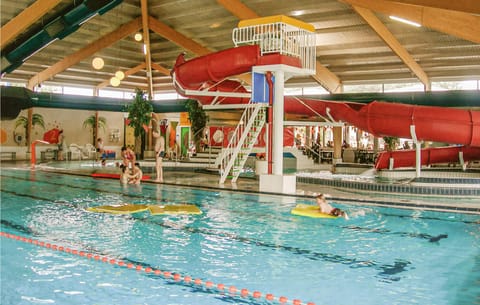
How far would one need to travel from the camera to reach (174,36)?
18328 millimetres

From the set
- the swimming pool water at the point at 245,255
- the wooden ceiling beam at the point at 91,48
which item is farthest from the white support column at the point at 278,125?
the wooden ceiling beam at the point at 91,48

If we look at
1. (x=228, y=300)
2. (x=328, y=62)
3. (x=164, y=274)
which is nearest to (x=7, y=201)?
(x=164, y=274)

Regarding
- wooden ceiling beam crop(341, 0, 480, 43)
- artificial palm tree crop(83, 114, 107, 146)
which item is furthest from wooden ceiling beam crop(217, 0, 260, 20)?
artificial palm tree crop(83, 114, 107, 146)

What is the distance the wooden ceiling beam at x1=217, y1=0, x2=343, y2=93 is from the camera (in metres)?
14.4

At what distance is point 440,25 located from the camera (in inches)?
349

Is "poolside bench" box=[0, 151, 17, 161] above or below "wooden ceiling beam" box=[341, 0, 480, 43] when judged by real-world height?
below

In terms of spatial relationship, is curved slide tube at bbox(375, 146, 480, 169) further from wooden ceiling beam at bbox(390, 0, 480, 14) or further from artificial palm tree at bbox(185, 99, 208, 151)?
artificial palm tree at bbox(185, 99, 208, 151)

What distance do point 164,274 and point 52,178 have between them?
9.64m

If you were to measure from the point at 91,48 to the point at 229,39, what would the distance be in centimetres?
608

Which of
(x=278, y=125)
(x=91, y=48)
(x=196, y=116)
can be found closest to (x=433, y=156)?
(x=278, y=125)

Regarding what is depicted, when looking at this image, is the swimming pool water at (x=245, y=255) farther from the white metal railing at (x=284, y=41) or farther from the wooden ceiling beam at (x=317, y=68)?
the wooden ceiling beam at (x=317, y=68)

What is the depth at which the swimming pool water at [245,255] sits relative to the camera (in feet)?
11.1

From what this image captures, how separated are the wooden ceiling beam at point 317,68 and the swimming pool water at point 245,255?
28.4 ft

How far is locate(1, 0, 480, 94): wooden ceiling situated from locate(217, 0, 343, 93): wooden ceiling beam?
32 millimetres
